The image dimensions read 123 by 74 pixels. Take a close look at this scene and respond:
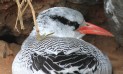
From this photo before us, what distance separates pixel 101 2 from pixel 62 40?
1.13 m

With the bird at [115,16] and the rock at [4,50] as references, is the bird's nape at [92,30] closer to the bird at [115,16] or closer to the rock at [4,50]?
the bird at [115,16]

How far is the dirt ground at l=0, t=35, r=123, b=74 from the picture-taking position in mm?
5043

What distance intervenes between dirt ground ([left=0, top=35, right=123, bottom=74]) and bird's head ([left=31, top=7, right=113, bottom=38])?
612mm

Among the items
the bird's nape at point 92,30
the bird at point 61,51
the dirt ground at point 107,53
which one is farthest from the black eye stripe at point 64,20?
the dirt ground at point 107,53

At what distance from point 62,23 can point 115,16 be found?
22.8 inches

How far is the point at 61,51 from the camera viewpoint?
4.28m

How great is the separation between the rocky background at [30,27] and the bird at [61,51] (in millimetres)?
614

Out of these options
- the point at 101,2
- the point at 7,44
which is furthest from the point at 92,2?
the point at 7,44

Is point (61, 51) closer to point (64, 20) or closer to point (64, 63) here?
point (64, 63)

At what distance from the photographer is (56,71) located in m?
4.03

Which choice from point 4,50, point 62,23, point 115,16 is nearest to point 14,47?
point 4,50

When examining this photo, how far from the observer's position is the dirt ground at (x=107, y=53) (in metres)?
5.04

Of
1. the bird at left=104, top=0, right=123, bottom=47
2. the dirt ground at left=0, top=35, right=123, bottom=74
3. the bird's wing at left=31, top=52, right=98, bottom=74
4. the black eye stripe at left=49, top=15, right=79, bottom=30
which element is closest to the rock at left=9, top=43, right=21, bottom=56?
the dirt ground at left=0, top=35, right=123, bottom=74

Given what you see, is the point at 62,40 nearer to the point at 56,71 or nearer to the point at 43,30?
the point at 43,30
